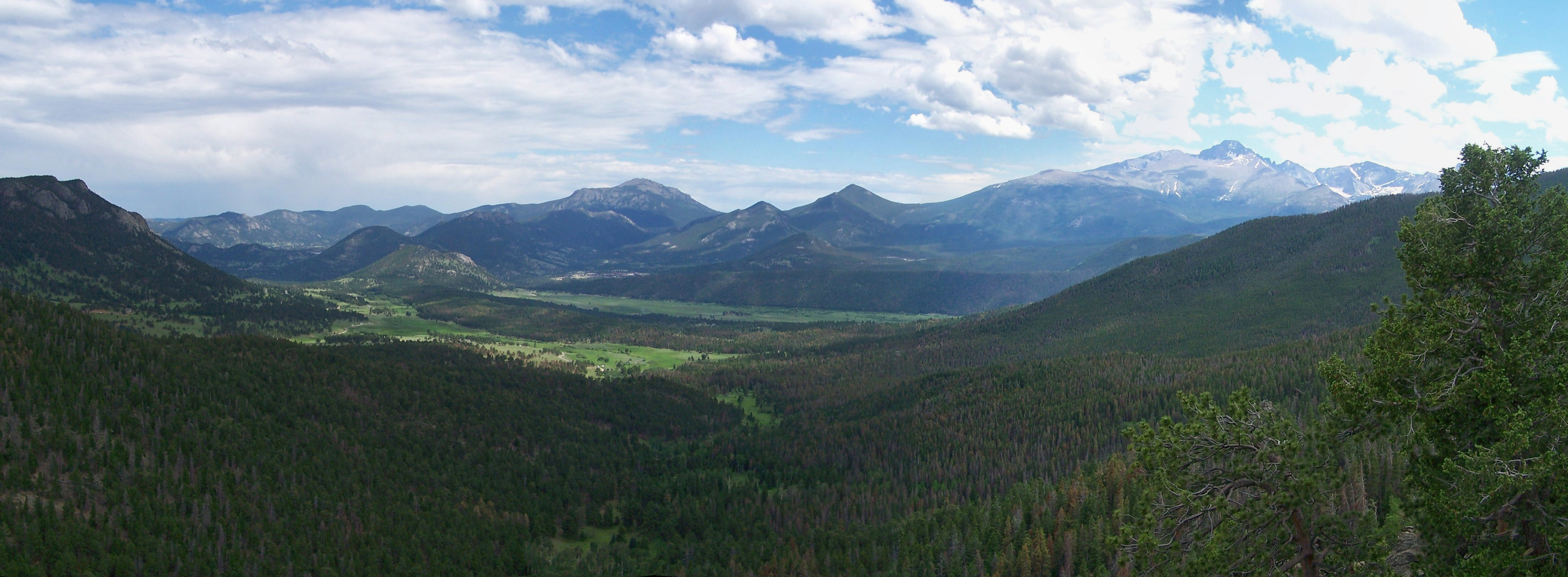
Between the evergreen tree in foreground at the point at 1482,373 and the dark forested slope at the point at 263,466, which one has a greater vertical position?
the evergreen tree in foreground at the point at 1482,373

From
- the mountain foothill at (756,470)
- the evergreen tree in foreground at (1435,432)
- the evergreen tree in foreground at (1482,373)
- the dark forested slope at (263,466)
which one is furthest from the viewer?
the dark forested slope at (263,466)

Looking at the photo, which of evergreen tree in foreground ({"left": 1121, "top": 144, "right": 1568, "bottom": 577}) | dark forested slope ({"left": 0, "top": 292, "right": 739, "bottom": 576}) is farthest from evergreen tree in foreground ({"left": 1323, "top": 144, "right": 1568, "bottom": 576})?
dark forested slope ({"left": 0, "top": 292, "right": 739, "bottom": 576})

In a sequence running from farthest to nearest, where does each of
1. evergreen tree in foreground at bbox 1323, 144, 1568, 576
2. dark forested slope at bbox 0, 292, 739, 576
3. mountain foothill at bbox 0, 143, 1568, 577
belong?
dark forested slope at bbox 0, 292, 739, 576, mountain foothill at bbox 0, 143, 1568, 577, evergreen tree in foreground at bbox 1323, 144, 1568, 576

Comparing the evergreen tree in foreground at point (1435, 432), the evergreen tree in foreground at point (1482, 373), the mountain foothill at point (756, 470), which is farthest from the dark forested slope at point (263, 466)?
the evergreen tree in foreground at point (1482, 373)

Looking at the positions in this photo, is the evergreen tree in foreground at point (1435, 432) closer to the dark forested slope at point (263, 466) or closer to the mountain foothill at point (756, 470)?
the mountain foothill at point (756, 470)

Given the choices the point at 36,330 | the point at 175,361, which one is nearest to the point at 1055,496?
the point at 175,361

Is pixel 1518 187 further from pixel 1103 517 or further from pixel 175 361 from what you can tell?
pixel 175 361

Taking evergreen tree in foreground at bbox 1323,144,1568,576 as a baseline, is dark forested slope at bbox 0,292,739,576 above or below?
below

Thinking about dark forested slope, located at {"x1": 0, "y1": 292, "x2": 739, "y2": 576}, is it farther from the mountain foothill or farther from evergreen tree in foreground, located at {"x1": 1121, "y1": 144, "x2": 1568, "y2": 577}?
evergreen tree in foreground, located at {"x1": 1121, "y1": 144, "x2": 1568, "y2": 577}

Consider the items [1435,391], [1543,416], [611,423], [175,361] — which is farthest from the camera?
[611,423]

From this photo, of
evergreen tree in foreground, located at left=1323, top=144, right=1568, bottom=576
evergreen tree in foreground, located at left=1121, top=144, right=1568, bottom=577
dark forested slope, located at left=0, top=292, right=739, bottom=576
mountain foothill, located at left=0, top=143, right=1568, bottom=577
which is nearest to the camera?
evergreen tree in foreground, located at left=1323, top=144, right=1568, bottom=576

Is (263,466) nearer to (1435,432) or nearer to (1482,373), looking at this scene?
(1435,432)
